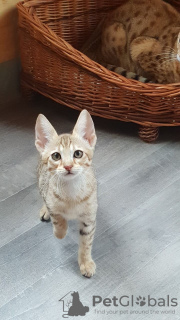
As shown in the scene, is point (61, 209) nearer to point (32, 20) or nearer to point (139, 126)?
point (139, 126)

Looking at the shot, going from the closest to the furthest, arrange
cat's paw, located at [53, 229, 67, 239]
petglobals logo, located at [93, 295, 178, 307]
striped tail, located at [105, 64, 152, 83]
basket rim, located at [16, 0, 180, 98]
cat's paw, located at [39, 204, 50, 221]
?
petglobals logo, located at [93, 295, 178, 307] < cat's paw, located at [53, 229, 67, 239] < cat's paw, located at [39, 204, 50, 221] < basket rim, located at [16, 0, 180, 98] < striped tail, located at [105, 64, 152, 83]

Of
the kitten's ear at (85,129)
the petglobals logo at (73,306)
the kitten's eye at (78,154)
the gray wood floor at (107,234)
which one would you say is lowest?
the petglobals logo at (73,306)

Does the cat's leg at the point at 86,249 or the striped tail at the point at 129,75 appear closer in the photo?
the cat's leg at the point at 86,249

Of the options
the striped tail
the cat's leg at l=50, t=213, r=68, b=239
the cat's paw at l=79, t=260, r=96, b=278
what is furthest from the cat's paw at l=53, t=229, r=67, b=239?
the striped tail

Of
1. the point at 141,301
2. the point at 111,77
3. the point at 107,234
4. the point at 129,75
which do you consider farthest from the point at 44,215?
the point at 129,75

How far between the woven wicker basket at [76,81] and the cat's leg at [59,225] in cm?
78

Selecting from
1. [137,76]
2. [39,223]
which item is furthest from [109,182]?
[137,76]

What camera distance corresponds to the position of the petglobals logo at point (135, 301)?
132cm

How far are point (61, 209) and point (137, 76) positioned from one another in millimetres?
1075

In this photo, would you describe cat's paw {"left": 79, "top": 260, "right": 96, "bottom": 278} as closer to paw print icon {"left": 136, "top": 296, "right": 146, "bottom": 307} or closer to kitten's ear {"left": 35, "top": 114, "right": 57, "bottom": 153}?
paw print icon {"left": 136, "top": 296, "right": 146, "bottom": 307}

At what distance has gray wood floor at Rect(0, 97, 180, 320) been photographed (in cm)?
134

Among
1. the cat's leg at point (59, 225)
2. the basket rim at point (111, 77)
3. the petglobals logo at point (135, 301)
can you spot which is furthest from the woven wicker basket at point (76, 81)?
the petglobals logo at point (135, 301)

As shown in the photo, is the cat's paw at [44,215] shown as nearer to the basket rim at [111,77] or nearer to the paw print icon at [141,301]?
the paw print icon at [141,301]

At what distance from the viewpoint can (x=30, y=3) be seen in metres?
2.18
